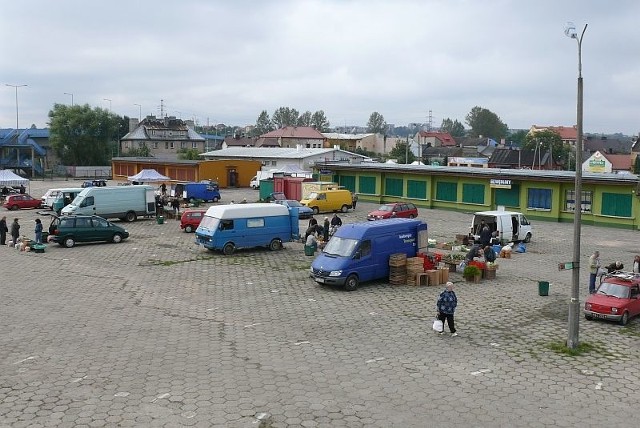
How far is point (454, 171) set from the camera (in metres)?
46.0

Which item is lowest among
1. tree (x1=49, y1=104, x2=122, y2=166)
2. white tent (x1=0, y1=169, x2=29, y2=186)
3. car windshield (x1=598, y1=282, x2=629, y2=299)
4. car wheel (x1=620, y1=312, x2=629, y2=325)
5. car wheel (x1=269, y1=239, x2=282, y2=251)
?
car wheel (x1=620, y1=312, x2=629, y2=325)

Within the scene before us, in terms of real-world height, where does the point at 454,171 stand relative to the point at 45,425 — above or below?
above

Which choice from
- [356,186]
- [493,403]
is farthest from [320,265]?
[356,186]

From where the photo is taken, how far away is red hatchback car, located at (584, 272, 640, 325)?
17266mm

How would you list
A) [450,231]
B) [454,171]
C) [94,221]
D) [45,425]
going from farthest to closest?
[454,171] < [450,231] < [94,221] < [45,425]

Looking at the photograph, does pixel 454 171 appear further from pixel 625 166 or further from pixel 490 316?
pixel 625 166

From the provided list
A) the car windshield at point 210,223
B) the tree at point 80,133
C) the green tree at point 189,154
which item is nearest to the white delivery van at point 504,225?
the car windshield at point 210,223

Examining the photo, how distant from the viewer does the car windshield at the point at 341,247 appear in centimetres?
2122

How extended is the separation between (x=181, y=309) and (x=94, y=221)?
13865mm

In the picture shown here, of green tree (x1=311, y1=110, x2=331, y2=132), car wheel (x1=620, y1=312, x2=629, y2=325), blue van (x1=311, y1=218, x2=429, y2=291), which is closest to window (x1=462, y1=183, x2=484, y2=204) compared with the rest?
blue van (x1=311, y1=218, x2=429, y2=291)

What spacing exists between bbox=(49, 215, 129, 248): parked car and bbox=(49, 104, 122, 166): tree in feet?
213

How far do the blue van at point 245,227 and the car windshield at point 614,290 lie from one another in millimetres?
14300

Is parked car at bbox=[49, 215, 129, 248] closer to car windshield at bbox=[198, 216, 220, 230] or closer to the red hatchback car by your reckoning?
car windshield at bbox=[198, 216, 220, 230]

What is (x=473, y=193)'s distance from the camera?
149 feet
